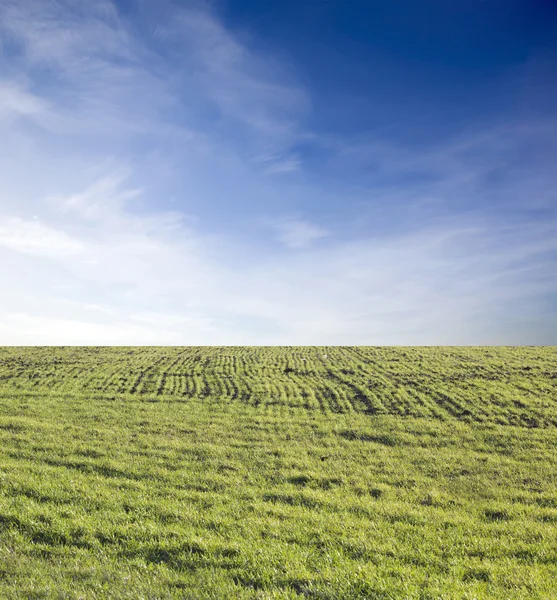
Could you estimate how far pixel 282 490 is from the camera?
15.2 metres

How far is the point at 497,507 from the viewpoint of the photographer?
1432 cm

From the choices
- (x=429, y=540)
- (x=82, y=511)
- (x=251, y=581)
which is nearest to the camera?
(x=251, y=581)

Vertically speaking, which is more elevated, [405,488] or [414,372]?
[414,372]

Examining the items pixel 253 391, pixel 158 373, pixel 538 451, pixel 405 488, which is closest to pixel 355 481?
pixel 405 488

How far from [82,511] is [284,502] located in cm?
624

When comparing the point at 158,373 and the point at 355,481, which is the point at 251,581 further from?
the point at 158,373

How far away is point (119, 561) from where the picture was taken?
366 inches

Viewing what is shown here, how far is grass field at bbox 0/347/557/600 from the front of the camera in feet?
28.5

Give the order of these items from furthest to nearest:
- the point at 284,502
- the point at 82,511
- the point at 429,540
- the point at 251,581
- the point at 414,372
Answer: the point at 414,372
the point at 284,502
the point at 82,511
the point at 429,540
the point at 251,581

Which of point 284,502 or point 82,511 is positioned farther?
point 284,502

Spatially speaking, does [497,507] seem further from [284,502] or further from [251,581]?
[251,581]

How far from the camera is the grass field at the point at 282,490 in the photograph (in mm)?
8695

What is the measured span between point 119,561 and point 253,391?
28.0 metres

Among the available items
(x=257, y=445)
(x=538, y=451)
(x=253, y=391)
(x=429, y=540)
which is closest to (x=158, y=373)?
(x=253, y=391)
